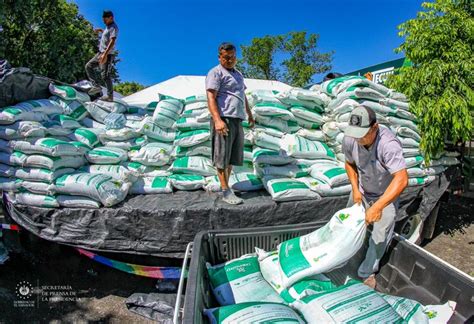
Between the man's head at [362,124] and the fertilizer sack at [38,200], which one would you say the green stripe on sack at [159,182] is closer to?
the fertilizer sack at [38,200]

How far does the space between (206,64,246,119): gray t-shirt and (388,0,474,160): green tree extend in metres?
2.01

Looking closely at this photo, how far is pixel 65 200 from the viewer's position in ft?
8.49

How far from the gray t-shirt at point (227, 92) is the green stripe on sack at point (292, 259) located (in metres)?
1.26

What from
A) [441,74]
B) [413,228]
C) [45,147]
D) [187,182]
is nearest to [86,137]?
[45,147]

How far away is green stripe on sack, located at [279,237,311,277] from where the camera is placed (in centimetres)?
154

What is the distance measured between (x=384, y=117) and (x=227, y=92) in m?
1.67

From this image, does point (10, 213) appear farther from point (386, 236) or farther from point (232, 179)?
point (386, 236)

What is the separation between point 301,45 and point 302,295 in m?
25.7

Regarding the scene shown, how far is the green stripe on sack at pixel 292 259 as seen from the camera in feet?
5.05

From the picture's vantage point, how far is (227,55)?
8.34 feet

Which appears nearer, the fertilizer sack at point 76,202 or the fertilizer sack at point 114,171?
the fertilizer sack at point 76,202

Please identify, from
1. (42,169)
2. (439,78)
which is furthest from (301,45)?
(42,169)

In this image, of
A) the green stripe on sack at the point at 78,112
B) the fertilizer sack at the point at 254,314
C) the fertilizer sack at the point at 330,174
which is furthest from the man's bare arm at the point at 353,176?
the green stripe on sack at the point at 78,112

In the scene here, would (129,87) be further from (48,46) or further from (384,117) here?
(384,117)
